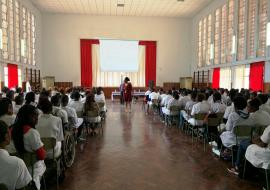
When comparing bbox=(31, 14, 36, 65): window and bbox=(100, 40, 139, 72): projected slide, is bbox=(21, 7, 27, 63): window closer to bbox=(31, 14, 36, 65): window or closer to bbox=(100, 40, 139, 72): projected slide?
bbox=(31, 14, 36, 65): window

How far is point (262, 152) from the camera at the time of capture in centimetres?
329

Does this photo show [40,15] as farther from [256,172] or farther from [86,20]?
[256,172]

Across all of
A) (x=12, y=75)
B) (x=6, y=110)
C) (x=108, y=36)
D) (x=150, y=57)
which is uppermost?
(x=108, y=36)

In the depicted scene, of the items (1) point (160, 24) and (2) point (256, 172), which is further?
(1) point (160, 24)

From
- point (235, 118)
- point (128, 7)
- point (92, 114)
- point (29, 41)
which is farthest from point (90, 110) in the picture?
point (128, 7)

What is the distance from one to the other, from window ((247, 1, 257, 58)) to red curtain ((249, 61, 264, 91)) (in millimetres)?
546

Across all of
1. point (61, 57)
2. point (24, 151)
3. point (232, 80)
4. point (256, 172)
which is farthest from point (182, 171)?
point (61, 57)

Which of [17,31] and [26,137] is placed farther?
[17,31]

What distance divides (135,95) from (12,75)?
7969 mm

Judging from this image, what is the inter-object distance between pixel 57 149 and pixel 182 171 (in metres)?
2.11

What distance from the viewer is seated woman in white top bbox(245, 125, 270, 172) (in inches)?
127

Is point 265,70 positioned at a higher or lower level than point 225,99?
higher

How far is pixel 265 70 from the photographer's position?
10.4 metres

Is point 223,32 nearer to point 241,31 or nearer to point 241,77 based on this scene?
point 241,31
